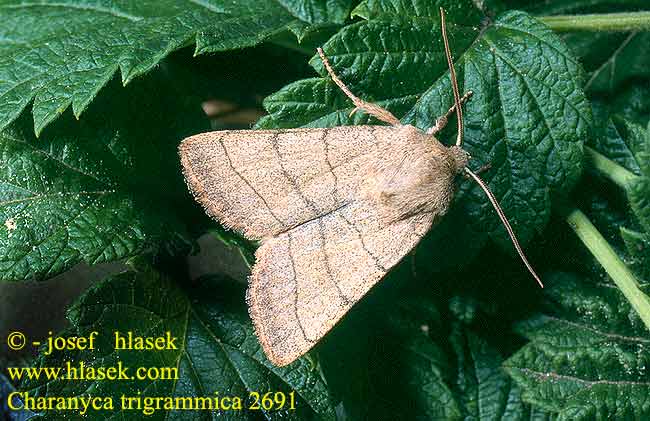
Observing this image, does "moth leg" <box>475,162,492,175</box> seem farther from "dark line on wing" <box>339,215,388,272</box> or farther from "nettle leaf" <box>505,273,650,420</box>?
"nettle leaf" <box>505,273,650,420</box>

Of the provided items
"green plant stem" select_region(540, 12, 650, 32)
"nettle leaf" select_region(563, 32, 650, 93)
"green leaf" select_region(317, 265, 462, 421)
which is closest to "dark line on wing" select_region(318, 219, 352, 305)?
"green leaf" select_region(317, 265, 462, 421)

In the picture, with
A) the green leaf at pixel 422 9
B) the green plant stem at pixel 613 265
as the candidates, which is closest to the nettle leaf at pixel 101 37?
the green leaf at pixel 422 9

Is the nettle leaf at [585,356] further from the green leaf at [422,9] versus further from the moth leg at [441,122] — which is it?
the green leaf at [422,9]

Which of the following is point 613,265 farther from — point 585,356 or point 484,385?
point 484,385

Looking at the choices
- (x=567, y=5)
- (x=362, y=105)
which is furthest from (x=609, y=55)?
(x=362, y=105)

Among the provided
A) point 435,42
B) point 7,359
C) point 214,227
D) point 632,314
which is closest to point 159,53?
point 214,227
